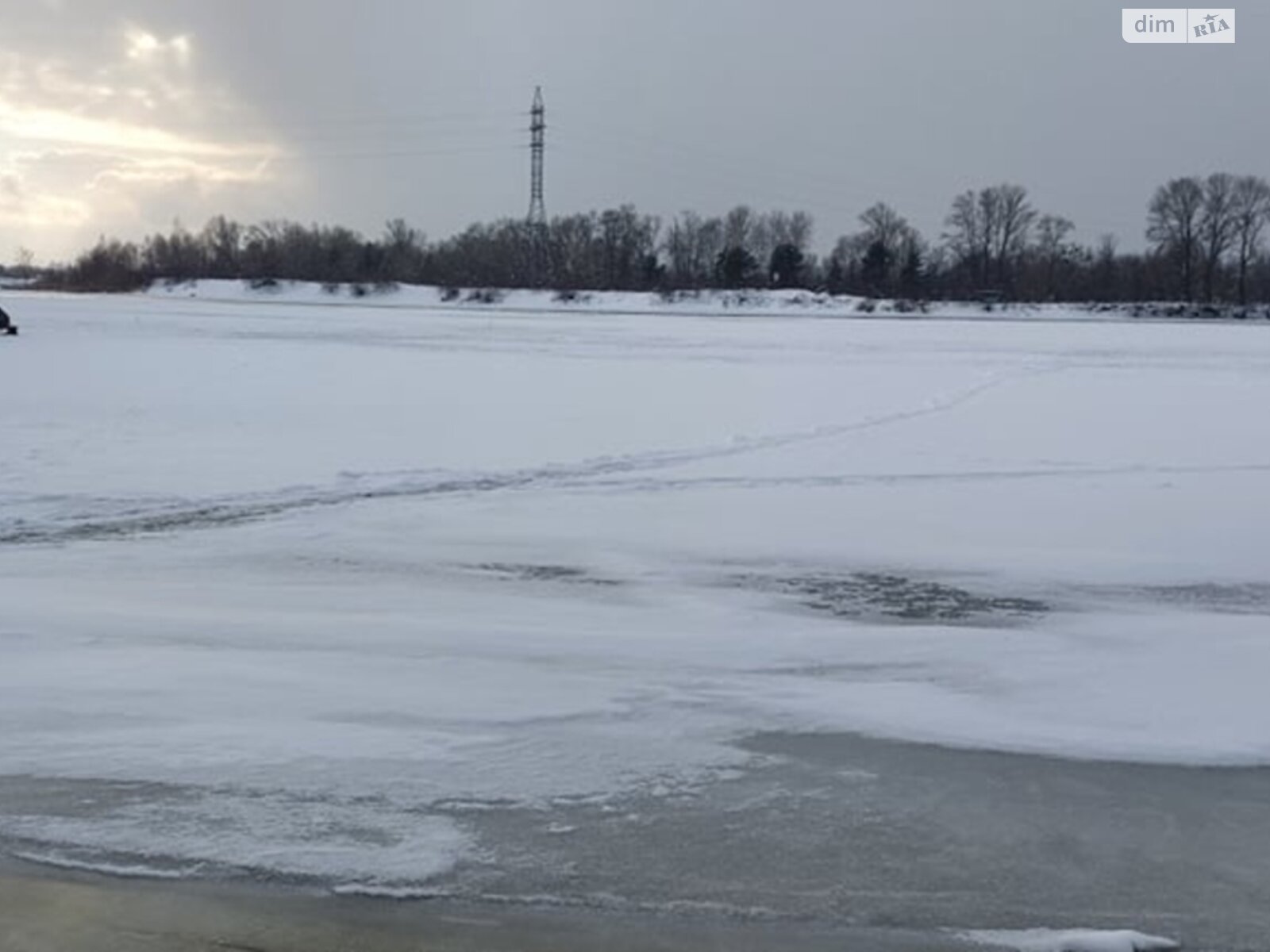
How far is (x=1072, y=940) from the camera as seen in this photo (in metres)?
4.27

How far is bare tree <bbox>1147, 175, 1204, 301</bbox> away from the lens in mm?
127062

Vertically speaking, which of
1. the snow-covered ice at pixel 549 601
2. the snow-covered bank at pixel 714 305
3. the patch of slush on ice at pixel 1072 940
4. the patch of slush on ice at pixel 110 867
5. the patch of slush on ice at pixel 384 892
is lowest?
the patch of slush on ice at pixel 1072 940

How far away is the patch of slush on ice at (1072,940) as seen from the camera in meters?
4.22

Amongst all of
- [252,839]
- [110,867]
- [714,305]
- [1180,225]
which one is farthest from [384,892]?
[1180,225]

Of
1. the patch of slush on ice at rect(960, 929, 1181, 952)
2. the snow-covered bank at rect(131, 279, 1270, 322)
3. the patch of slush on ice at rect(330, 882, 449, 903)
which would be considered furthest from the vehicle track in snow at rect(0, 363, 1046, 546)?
the snow-covered bank at rect(131, 279, 1270, 322)

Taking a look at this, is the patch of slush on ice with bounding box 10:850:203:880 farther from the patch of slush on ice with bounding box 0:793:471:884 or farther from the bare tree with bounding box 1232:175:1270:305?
the bare tree with bounding box 1232:175:1270:305

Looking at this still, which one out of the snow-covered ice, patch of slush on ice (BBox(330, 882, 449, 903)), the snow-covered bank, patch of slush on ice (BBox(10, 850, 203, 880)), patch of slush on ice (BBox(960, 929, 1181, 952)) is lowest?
patch of slush on ice (BBox(960, 929, 1181, 952))

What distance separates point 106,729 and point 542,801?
2198 mm

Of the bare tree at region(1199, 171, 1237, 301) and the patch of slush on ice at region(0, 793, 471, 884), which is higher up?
the bare tree at region(1199, 171, 1237, 301)

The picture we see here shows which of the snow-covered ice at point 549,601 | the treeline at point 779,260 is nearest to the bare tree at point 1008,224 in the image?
the treeline at point 779,260

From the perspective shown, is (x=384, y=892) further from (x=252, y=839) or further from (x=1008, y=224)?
(x=1008, y=224)

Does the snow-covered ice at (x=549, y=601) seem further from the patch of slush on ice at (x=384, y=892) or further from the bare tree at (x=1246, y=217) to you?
the bare tree at (x=1246, y=217)

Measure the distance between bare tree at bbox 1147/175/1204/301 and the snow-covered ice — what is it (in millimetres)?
114432

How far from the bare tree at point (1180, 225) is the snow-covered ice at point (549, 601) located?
114432 mm
